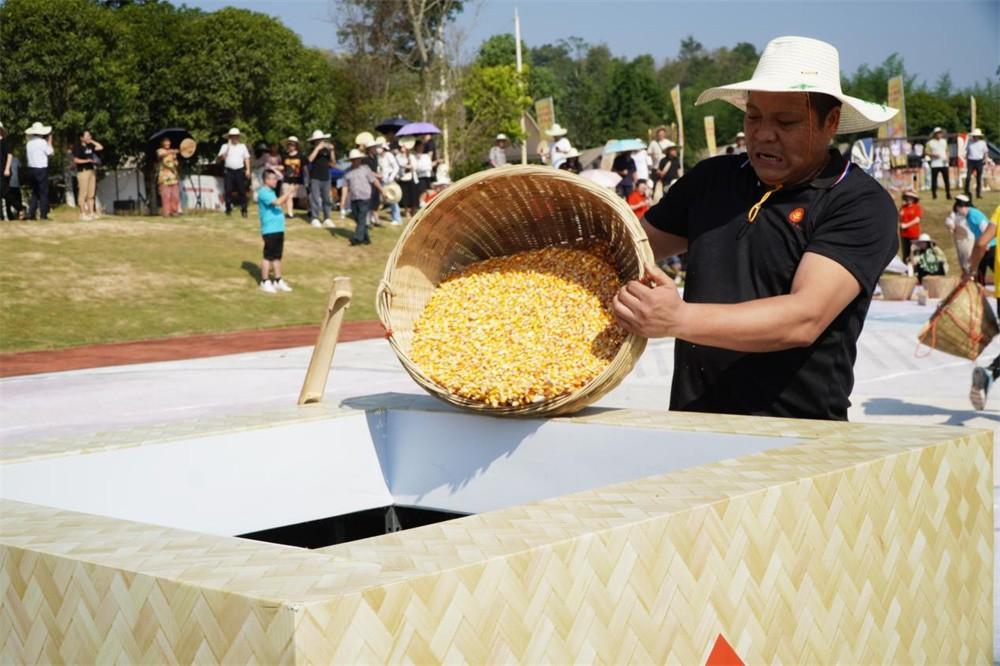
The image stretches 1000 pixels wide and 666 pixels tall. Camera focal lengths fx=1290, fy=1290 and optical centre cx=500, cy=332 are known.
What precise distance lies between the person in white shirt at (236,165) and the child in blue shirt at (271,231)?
4395mm

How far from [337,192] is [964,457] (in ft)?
113

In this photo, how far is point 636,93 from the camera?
88.9m

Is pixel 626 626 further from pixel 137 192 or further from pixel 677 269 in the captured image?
pixel 137 192

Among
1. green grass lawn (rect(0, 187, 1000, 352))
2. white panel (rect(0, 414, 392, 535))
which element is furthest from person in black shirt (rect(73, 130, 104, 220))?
white panel (rect(0, 414, 392, 535))

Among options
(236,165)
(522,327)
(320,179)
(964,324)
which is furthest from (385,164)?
(522,327)

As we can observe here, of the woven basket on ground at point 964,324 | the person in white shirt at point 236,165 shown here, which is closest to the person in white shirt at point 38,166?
the person in white shirt at point 236,165

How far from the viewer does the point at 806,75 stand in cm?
327

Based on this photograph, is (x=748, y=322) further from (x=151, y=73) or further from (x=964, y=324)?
(x=151, y=73)

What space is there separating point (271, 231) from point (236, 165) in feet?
20.7

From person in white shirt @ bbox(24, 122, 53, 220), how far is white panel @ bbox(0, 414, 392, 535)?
20.1 metres

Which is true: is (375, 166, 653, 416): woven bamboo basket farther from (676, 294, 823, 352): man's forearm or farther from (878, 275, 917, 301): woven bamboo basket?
(878, 275, 917, 301): woven bamboo basket

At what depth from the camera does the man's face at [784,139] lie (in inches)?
130

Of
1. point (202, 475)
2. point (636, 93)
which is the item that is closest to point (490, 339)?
point (202, 475)

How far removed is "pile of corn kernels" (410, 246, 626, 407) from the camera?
128 inches
